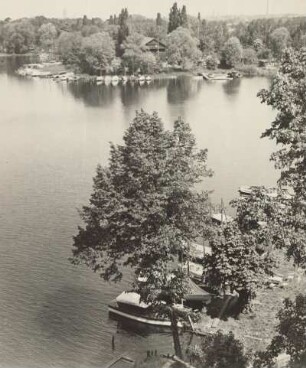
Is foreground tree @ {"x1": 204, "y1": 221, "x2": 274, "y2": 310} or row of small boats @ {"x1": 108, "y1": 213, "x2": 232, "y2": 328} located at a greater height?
foreground tree @ {"x1": 204, "y1": 221, "x2": 274, "y2": 310}

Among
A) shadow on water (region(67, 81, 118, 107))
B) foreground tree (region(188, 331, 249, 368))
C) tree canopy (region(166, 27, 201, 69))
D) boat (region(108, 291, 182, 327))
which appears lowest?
boat (region(108, 291, 182, 327))

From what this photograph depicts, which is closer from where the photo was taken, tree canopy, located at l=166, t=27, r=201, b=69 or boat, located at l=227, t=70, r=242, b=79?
boat, located at l=227, t=70, r=242, b=79

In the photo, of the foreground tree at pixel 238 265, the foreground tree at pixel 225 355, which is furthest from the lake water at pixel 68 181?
the foreground tree at pixel 225 355

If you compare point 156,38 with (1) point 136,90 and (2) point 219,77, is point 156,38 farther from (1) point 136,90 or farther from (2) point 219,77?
(1) point 136,90

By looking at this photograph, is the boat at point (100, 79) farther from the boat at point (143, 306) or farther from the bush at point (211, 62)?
the boat at point (143, 306)

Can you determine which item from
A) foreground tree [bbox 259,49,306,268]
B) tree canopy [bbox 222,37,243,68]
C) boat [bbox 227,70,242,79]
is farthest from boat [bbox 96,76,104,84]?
foreground tree [bbox 259,49,306,268]

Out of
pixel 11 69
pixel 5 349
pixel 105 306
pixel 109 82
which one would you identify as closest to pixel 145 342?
pixel 105 306

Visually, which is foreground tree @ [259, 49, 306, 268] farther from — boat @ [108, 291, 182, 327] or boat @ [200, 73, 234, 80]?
boat @ [200, 73, 234, 80]
